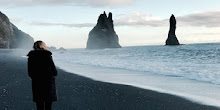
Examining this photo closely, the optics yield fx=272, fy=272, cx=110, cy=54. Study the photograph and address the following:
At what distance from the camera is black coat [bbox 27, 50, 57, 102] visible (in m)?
5.18

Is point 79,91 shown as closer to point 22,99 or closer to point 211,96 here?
point 22,99

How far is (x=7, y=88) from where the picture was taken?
33.1 ft

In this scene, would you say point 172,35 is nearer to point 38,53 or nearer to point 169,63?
point 169,63

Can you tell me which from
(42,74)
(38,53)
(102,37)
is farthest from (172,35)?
(38,53)

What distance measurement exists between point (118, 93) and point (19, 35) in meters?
201

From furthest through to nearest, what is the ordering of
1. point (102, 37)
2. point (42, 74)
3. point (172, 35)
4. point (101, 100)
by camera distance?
1. point (102, 37)
2. point (172, 35)
3. point (101, 100)
4. point (42, 74)

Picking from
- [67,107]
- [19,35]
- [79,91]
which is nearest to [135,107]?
[67,107]

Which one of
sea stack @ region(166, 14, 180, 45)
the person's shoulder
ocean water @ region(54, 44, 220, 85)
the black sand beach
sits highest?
sea stack @ region(166, 14, 180, 45)

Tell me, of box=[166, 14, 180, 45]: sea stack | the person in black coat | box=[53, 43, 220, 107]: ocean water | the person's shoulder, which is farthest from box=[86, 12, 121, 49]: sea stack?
the person's shoulder

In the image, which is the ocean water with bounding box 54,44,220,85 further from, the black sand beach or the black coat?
the black coat

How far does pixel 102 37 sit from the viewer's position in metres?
191

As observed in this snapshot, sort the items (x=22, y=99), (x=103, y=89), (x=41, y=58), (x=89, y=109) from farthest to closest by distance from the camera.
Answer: (x=103, y=89) < (x=22, y=99) < (x=89, y=109) < (x=41, y=58)

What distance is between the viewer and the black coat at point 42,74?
5.18 m

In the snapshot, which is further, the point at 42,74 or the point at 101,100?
the point at 101,100
